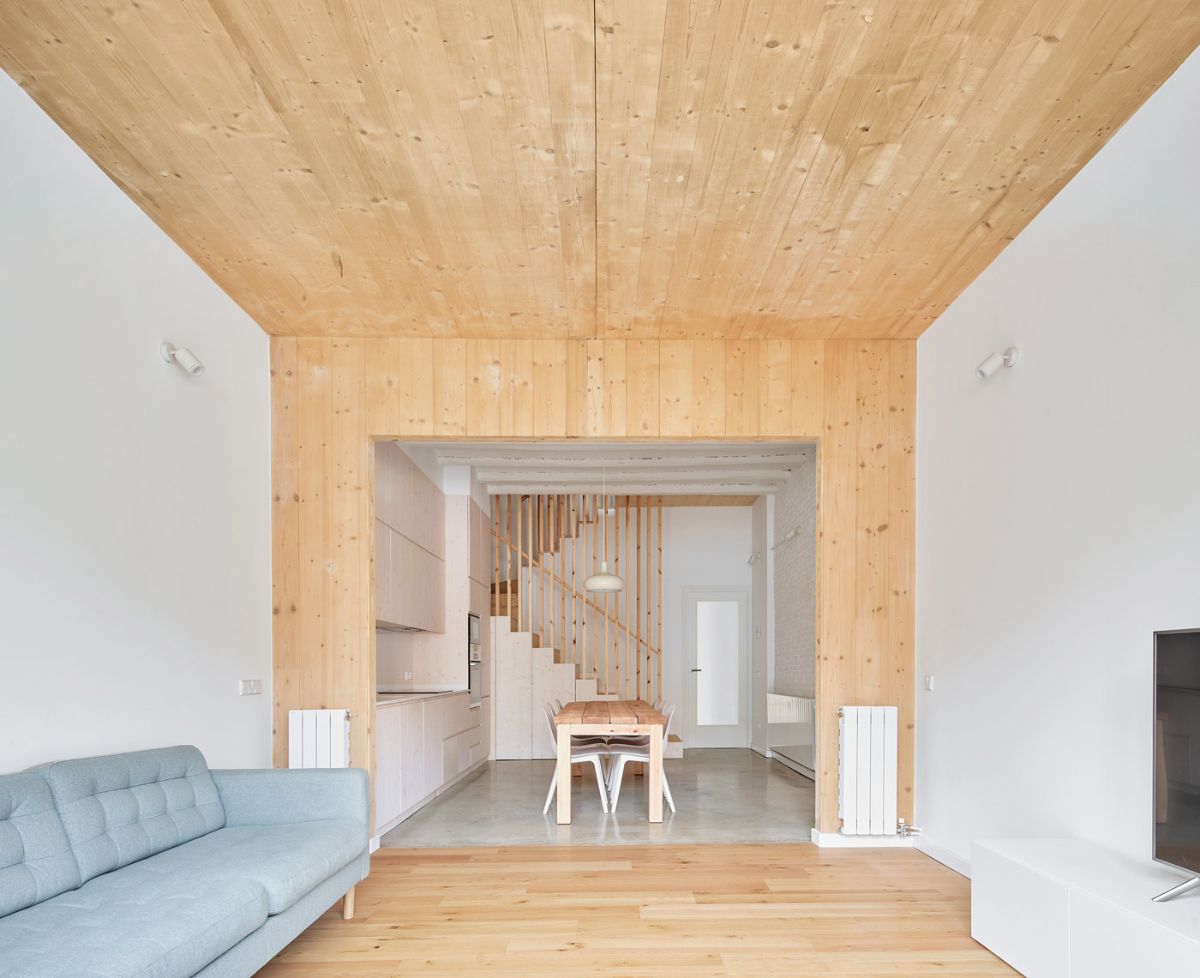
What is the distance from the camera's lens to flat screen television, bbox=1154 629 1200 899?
A: 9.23 feet

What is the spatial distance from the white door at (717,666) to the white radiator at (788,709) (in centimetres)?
120

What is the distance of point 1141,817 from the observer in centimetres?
332

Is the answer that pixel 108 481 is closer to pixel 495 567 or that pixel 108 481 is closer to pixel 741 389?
pixel 741 389

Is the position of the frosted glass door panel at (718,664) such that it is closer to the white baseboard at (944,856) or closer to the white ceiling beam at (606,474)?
the white ceiling beam at (606,474)

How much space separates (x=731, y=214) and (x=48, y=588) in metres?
2.99

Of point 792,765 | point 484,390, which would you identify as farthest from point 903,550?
point 792,765

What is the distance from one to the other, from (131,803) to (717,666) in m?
Result: 8.95

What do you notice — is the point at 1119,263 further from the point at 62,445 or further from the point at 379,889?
the point at 379,889

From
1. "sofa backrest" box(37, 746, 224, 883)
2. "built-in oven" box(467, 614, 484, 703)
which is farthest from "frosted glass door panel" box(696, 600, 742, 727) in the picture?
"sofa backrest" box(37, 746, 224, 883)

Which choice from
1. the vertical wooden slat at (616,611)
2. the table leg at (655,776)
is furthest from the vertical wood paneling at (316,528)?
the vertical wooden slat at (616,611)

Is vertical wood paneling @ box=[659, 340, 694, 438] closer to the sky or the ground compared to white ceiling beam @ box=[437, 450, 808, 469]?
closer to the sky

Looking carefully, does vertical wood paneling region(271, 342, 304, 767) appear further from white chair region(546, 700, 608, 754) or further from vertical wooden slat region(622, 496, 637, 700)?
vertical wooden slat region(622, 496, 637, 700)

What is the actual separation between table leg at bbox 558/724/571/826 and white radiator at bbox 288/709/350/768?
164cm

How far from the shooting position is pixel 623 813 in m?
6.83
